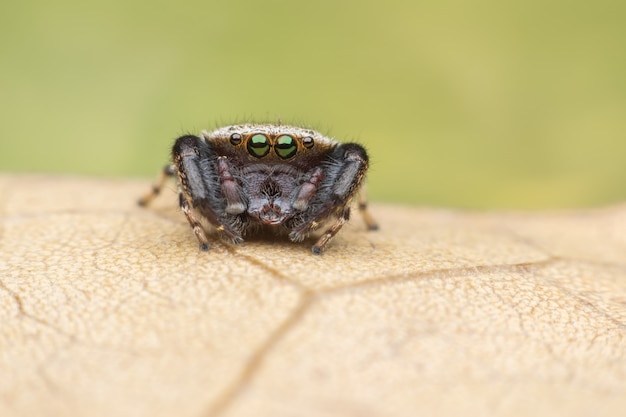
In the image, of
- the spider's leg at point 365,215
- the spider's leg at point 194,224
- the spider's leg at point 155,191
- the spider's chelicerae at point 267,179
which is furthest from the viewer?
the spider's leg at point 155,191

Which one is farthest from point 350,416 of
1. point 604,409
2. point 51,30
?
point 51,30

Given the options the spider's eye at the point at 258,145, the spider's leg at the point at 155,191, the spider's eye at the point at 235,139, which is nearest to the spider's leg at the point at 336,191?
the spider's eye at the point at 258,145

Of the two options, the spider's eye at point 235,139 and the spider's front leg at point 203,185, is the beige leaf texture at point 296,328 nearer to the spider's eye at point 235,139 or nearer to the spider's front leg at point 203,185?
the spider's front leg at point 203,185

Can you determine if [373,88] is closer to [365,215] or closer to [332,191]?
[365,215]

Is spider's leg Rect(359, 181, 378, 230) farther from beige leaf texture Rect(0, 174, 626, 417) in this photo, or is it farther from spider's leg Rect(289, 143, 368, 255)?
Answer: spider's leg Rect(289, 143, 368, 255)

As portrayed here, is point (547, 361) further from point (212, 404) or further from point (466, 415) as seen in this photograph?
point (212, 404)

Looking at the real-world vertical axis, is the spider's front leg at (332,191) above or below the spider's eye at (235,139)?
below
